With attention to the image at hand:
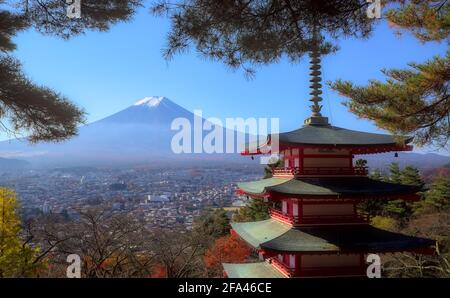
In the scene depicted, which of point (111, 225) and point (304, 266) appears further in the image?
point (111, 225)

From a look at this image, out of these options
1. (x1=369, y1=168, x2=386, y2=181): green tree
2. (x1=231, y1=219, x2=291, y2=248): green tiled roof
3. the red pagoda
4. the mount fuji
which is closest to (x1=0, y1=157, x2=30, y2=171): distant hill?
the mount fuji

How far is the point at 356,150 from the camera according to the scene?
319 inches

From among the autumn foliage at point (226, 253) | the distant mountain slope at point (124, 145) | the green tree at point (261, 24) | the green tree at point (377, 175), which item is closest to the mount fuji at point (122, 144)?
the distant mountain slope at point (124, 145)

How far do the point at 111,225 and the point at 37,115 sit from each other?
819cm

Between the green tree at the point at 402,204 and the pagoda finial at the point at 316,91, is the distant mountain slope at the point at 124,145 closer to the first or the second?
the green tree at the point at 402,204

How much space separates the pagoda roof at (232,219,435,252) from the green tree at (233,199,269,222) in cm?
1342

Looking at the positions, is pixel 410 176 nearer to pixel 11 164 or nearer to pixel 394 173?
pixel 394 173

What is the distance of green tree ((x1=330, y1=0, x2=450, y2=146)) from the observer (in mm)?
4754

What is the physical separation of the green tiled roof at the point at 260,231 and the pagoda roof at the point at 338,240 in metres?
0.05

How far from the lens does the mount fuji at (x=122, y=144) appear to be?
1656 inches

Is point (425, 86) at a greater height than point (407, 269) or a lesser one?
greater

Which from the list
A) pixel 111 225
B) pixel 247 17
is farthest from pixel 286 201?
pixel 111 225
